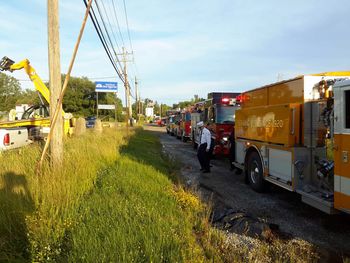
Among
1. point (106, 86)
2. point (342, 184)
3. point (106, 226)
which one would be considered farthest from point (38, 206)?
point (106, 86)

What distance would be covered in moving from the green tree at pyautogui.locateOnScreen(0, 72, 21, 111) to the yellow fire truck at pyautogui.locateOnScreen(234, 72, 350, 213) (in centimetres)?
7637

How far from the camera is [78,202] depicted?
19.0ft

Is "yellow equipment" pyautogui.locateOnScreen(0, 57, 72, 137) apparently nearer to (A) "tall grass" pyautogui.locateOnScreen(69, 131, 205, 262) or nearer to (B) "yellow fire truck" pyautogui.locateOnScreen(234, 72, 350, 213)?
(A) "tall grass" pyautogui.locateOnScreen(69, 131, 205, 262)

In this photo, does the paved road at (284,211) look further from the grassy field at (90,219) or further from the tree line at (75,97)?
the tree line at (75,97)

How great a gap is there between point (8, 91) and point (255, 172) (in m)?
83.1

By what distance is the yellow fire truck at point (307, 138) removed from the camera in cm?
590

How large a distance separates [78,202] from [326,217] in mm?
4811

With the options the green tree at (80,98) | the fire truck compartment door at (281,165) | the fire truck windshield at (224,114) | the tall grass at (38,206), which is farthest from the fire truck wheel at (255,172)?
the green tree at (80,98)

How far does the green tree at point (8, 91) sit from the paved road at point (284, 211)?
245ft

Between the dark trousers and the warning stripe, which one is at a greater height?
the warning stripe

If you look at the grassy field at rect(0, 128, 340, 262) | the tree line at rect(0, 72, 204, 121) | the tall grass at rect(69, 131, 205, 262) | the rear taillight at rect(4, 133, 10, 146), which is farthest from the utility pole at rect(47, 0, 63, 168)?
the tree line at rect(0, 72, 204, 121)

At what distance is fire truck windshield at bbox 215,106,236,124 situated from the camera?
16725mm

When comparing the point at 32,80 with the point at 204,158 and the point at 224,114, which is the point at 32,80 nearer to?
the point at 224,114

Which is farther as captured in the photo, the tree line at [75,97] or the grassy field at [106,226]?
the tree line at [75,97]
